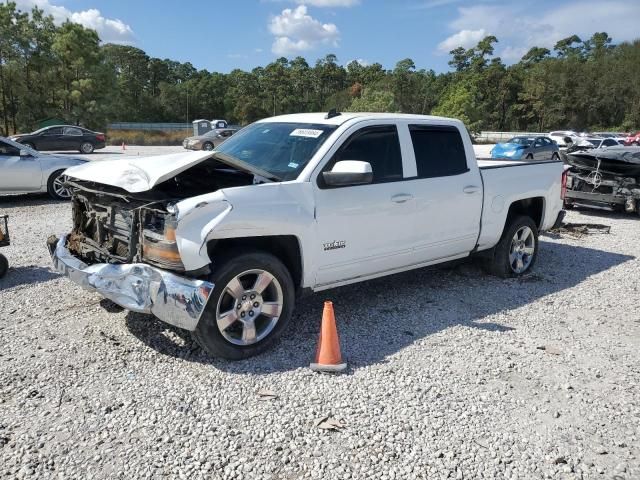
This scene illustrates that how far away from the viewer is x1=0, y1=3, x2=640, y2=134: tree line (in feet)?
155

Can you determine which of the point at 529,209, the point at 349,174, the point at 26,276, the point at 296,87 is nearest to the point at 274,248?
the point at 349,174

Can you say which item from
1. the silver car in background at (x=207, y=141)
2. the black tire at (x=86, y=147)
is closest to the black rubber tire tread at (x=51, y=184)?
the silver car in background at (x=207, y=141)

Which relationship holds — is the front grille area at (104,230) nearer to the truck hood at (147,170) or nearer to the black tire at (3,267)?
the truck hood at (147,170)

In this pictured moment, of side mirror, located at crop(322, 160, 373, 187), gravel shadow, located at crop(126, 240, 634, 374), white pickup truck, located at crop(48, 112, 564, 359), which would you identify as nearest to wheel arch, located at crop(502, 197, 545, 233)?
gravel shadow, located at crop(126, 240, 634, 374)

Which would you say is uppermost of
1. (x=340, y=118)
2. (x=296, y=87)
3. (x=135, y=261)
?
(x=296, y=87)

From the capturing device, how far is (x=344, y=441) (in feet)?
10.4

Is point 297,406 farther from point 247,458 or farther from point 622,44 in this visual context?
point 622,44

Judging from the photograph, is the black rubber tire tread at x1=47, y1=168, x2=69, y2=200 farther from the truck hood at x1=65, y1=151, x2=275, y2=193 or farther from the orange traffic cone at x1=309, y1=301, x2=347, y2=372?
the orange traffic cone at x1=309, y1=301, x2=347, y2=372

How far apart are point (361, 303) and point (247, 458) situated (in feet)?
8.94

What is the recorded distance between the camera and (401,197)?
5008 millimetres

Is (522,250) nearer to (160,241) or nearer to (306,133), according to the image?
(306,133)

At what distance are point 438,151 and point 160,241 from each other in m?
3.03

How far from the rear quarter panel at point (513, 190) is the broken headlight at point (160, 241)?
3.55 metres

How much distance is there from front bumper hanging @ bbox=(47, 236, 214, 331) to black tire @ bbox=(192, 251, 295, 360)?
0.12 meters
